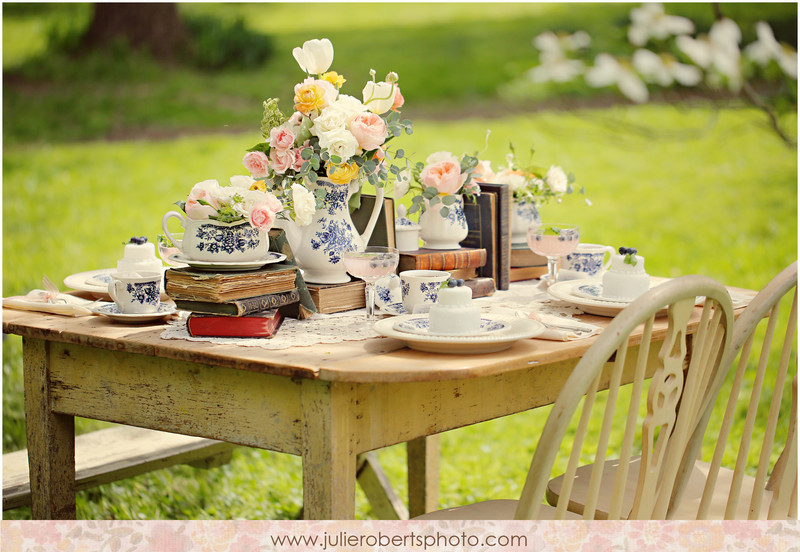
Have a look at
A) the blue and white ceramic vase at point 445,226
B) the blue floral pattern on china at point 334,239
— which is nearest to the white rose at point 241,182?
the blue floral pattern on china at point 334,239

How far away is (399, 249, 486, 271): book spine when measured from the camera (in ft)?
7.23

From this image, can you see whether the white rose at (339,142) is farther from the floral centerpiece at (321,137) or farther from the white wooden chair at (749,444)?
the white wooden chair at (749,444)

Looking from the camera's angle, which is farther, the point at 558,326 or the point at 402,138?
the point at 402,138

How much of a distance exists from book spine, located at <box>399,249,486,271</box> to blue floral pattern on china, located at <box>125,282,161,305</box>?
1.98 ft

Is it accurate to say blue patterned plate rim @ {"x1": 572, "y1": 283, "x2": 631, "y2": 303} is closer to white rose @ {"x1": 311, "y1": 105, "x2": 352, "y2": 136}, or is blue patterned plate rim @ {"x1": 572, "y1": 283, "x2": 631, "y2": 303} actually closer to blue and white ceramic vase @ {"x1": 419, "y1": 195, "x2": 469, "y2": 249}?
blue and white ceramic vase @ {"x1": 419, "y1": 195, "x2": 469, "y2": 249}

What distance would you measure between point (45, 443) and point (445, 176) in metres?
1.08

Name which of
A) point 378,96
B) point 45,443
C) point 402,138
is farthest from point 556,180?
point 402,138

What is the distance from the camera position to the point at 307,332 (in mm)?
1831

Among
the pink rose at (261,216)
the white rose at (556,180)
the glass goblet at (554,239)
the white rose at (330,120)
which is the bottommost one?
the glass goblet at (554,239)

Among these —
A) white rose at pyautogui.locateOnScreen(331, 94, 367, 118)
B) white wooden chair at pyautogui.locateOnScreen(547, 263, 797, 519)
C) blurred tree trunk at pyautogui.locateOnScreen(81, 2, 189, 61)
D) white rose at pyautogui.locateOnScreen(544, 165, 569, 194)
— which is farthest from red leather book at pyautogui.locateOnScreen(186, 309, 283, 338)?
blurred tree trunk at pyautogui.locateOnScreen(81, 2, 189, 61)

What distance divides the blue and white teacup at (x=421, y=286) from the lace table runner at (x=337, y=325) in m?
0.12

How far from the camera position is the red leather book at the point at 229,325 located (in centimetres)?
176

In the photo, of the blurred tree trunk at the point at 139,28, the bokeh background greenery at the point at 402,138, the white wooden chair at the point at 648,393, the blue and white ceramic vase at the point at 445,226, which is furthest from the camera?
the blurred tree trunk at the point at 139,28

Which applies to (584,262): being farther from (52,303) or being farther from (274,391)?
(52,303)
